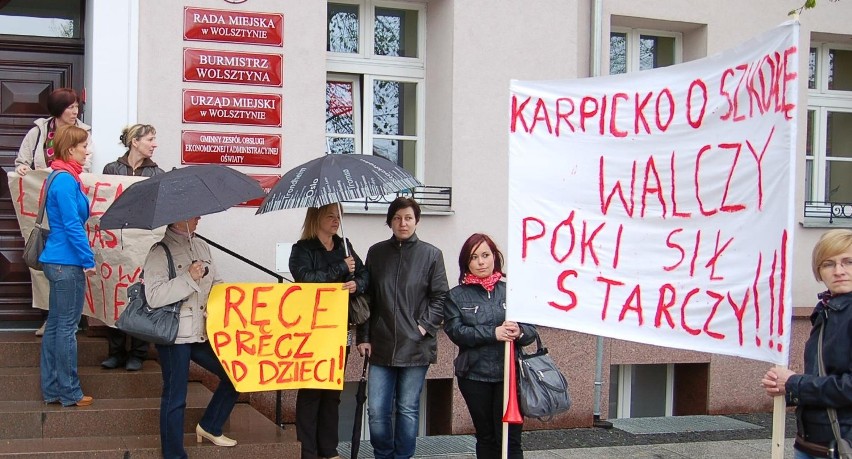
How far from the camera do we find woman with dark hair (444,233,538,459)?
5.75 meters

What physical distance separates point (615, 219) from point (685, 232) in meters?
0.40

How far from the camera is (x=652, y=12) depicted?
927cm

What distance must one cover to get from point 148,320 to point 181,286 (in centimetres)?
28

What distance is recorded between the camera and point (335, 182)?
5.71 meters

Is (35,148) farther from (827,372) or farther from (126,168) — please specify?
(827,372)

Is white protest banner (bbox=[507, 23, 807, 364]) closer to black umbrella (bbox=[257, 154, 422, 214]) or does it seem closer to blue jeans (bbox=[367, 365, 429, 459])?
black umbrella (bbox=[257, 154, 422, 214])

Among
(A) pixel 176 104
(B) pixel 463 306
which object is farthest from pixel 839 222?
(A) pixel 176 104

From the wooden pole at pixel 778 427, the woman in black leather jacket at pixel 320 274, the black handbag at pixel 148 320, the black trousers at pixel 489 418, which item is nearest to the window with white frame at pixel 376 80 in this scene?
the woman in black leather jacket at pixel 320 274

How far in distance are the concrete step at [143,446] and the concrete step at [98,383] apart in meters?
0.58

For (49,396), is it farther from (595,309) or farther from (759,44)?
(759,44)

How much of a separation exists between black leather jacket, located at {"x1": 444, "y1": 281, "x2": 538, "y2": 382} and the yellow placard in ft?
2.72

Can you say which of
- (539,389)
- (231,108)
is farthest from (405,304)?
(231,108)

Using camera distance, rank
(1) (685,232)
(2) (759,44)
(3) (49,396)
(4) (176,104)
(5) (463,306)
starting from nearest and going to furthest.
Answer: (2) (759,44) < (1) (685,232) < (5) (463,306) < (3) (49,396) < (4) (176,104)

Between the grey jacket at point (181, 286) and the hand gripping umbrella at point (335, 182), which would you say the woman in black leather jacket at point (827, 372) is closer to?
the hand gripping umbrella at point (335, 182)
